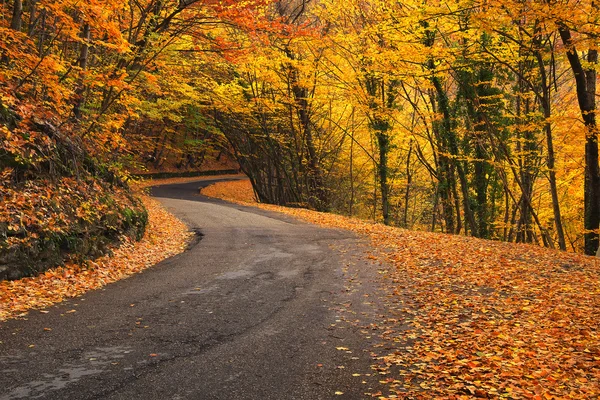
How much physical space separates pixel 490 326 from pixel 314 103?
18339mm

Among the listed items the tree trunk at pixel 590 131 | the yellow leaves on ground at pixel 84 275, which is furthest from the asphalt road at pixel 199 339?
the tree trunk at pixel 590 131

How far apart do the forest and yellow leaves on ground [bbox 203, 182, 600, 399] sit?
5114mm

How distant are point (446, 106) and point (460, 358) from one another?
15.5 m

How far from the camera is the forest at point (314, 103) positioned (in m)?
10.1

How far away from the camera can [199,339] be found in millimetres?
6152

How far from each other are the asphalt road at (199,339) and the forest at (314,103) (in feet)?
7.28

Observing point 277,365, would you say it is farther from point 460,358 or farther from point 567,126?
point 567,126

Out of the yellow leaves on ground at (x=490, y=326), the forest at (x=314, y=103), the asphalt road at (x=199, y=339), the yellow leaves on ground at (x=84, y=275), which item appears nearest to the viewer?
the asphalt road at (x=199, y=339)

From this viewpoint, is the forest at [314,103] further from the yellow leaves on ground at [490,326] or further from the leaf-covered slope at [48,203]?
the yellow leaves on ground at [490,326]

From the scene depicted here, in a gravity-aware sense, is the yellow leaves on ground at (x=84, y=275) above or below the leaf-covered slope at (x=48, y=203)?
below

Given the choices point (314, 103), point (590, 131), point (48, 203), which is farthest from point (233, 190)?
point (48, 203)

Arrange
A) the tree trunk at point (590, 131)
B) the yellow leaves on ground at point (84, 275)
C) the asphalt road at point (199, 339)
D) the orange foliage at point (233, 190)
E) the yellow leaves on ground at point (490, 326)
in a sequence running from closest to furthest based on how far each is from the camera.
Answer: the asphalt road at point (199, 339), the yellow leaves on ground at point (490, 326), the yellow leaves on ground at point (84, 275), the tree trunk at point (590, 131), the orange foliage at point (233, 190)

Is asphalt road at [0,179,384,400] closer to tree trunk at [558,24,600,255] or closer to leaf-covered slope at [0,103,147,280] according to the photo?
leaf-covered slope at [0,103,147,280]

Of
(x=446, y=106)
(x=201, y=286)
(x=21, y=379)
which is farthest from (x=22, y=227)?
(x=446, y=106)
